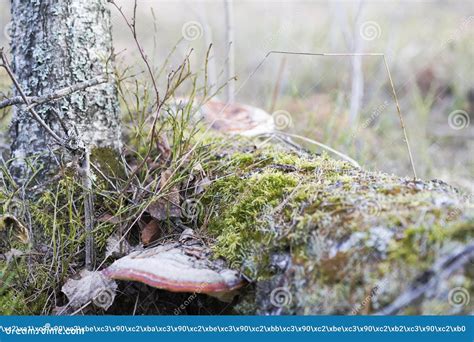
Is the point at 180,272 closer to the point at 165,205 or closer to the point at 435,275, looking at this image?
the point at 165,205

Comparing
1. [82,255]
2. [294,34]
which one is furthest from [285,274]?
[294,34]

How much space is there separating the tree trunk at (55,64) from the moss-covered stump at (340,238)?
889 millimetres

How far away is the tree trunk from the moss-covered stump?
2.92ft

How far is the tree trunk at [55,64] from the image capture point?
2.57 metres

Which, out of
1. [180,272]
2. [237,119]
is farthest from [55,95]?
[237,119]

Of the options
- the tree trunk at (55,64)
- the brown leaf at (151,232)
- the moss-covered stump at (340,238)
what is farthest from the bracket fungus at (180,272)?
the tree trunk at (55,64)

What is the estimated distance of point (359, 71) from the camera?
464 cm

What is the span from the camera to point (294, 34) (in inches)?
311

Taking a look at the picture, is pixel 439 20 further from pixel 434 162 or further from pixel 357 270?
pixel 357 270

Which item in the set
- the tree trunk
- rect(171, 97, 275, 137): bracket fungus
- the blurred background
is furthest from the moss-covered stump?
the blurred background

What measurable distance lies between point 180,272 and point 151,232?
21.4 inches

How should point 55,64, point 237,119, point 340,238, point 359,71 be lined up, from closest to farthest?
point 340,238, point 55,64, point 237,119, point 359,71

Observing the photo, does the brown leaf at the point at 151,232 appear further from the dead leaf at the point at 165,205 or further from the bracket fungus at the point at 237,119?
the bracket fungus at the point at 237,119

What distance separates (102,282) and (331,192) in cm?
106
